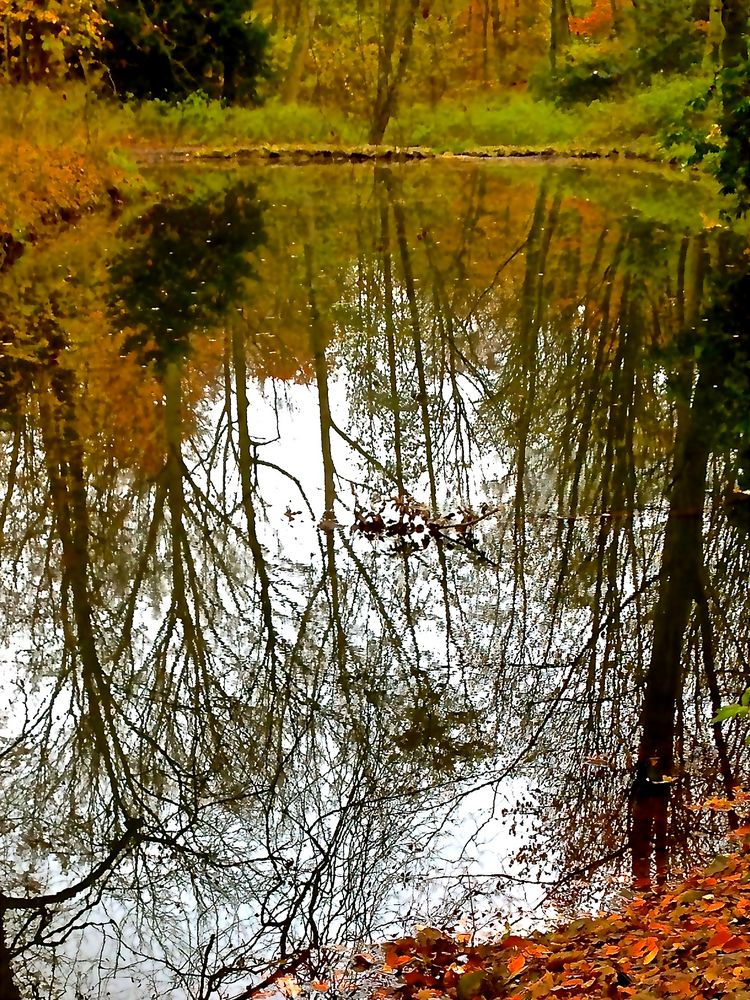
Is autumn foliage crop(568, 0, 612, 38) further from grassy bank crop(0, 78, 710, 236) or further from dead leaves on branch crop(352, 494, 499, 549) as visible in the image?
dead leaves on branch crop(352, 494, 499, 549)

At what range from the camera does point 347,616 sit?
5633mm

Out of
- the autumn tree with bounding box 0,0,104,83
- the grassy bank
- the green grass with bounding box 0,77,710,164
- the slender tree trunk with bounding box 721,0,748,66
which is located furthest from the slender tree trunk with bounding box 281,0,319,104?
the slender tree trunk with bounding box 721,0,748,66

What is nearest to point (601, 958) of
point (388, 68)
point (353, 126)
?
point (388, 68)

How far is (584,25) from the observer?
42.5 m

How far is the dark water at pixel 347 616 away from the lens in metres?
3.73

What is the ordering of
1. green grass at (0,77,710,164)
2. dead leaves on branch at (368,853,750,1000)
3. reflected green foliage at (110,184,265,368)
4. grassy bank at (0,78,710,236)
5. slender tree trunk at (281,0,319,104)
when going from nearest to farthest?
dead leaves on branch at (368,853,750,1000) → reflected green foliage at (110,184,265,368) → grassy bank at (0,78,710,236) → green grass at (0,77,710,164) → slender tree trunk at (281,0,319,104)

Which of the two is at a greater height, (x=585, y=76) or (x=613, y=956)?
(x=585, y=76)

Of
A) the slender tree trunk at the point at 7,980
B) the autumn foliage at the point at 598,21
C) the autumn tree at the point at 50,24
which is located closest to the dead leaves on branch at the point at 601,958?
the slender tree trunk at the point at 7,980

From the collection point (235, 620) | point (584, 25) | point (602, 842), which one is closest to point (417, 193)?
point (235, 620)

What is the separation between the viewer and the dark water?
3729mm

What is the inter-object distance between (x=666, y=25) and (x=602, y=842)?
3259 cm

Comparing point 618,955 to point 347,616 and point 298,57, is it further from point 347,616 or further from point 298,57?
point 298,57

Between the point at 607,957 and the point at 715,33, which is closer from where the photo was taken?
the point at 607,957

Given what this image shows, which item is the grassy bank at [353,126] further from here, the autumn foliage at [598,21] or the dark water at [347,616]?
the autumn foliage at [598,21]
